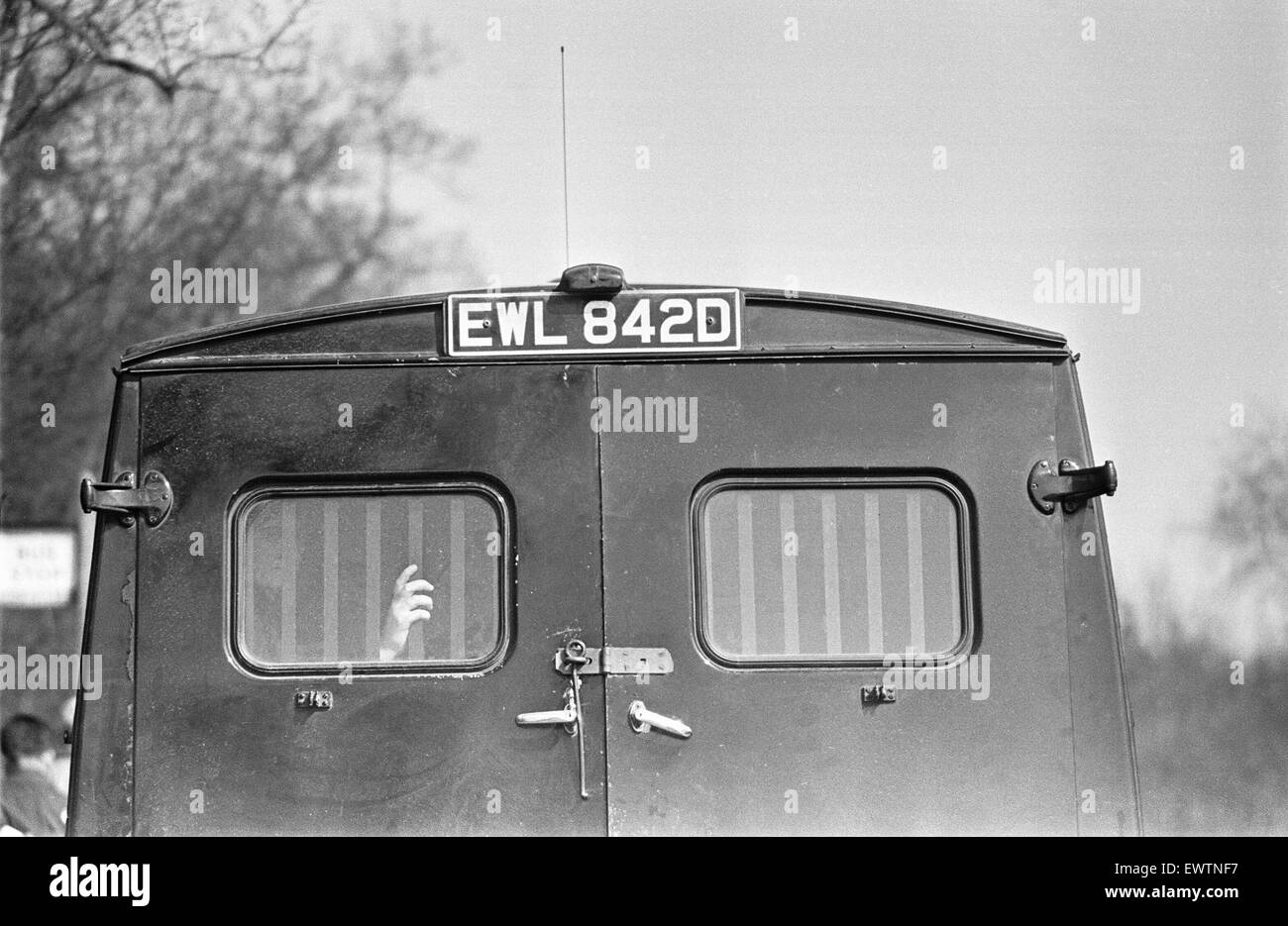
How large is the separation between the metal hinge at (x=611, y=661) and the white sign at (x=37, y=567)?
32.4 ft

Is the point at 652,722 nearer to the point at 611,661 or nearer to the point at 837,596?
the point at 611,661

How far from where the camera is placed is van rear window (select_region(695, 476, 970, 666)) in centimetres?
445

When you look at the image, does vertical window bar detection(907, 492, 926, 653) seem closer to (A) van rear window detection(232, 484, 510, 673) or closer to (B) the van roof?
(B) the van roof

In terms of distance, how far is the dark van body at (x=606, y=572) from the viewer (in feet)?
14.2

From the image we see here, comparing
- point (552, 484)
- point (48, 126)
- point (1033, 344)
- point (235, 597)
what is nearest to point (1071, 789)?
point (1033, 344)

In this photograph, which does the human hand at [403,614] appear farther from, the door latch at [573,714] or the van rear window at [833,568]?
the van rear window at [833,568]

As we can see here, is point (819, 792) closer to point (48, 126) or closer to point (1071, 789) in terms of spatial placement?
point (1071, 789)

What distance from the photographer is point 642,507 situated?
4.42 m

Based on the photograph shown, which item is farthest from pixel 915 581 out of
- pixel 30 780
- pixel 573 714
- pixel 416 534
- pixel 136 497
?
pixel 30 780

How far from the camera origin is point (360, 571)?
448 centimetres

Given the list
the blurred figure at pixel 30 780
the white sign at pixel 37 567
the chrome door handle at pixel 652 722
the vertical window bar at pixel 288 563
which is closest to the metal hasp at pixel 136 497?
the vertical window bar at pixel 288 563

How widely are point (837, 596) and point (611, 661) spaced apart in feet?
2.27
